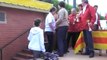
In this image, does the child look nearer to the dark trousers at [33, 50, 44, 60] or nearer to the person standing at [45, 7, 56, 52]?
the dark trousers at [33, 50, 44, 60]

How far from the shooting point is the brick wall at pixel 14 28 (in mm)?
12273

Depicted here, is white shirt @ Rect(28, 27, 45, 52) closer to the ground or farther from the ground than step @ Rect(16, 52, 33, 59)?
farther from the ground

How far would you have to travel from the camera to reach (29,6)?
43.7ft

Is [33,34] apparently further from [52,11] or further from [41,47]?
[52,11]

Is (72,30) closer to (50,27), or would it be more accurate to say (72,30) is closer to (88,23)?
(50,27)

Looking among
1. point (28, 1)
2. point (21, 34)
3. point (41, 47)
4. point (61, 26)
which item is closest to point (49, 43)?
point (61, 26)

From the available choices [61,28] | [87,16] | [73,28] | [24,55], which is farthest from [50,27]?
[24,55]

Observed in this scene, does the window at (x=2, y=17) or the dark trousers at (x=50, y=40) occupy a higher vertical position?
the window at (x=2, y=17)

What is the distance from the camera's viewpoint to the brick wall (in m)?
12.3

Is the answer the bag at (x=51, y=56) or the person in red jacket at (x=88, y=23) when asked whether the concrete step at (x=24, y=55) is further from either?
the person in red jacket at (x=88, y=23)

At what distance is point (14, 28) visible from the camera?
1281cm

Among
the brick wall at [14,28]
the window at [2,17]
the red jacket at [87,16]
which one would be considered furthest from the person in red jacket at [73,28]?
the window at [2,17]

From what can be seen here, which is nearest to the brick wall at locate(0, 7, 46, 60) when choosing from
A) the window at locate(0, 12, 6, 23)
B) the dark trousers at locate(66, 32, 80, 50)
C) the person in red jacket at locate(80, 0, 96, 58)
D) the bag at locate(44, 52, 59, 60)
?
the window at locate(0, 12, 6, 23)

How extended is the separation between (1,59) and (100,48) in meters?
3.82
